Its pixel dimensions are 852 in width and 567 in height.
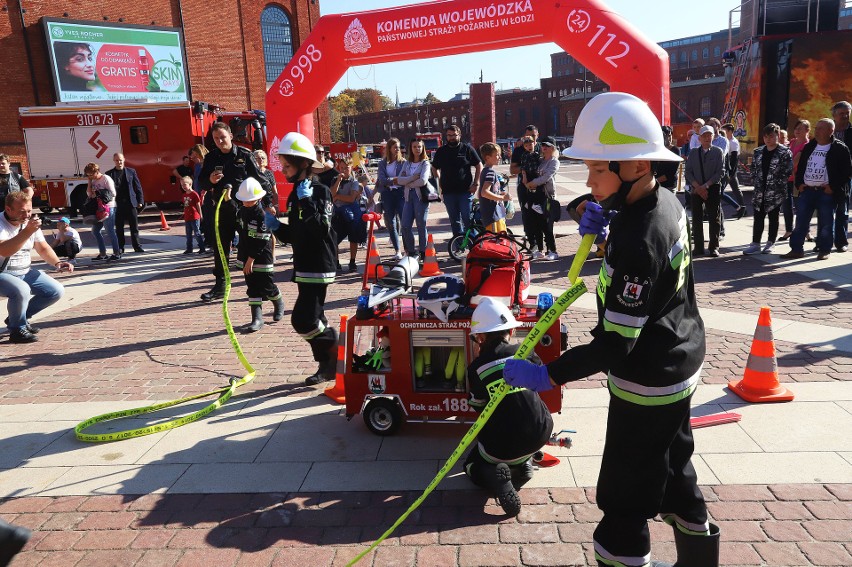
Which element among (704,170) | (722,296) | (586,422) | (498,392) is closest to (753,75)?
(704,170)

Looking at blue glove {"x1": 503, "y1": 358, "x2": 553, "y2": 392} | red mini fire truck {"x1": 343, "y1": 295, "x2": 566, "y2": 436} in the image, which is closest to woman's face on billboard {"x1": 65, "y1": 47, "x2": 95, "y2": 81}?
red mini fire truck {"x1": 343, "y1": 295, "x2": 566, "y2": 436}

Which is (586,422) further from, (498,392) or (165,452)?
(165,452)

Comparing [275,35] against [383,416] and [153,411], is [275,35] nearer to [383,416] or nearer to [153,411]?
[153,411]

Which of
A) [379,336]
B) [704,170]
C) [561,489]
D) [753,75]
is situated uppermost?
[753,75]

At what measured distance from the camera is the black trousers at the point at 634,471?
262 cm

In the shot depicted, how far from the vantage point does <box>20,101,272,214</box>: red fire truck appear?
67.4ft

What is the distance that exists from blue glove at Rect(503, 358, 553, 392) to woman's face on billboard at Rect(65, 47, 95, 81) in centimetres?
3341

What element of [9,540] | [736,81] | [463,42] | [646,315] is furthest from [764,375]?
[736,81]

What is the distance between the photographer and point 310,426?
5012 millimetres

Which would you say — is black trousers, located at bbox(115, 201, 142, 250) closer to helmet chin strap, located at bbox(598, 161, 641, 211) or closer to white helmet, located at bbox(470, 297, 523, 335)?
white helmet, located at bbox(470, 297, 523, 335)

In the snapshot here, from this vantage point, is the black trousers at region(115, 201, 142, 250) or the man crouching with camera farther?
the black trousers at region(115, 201, 142, 250)

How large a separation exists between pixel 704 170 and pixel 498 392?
844 centimetres

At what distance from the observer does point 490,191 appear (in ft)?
33.7

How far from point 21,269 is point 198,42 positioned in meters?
31.0
